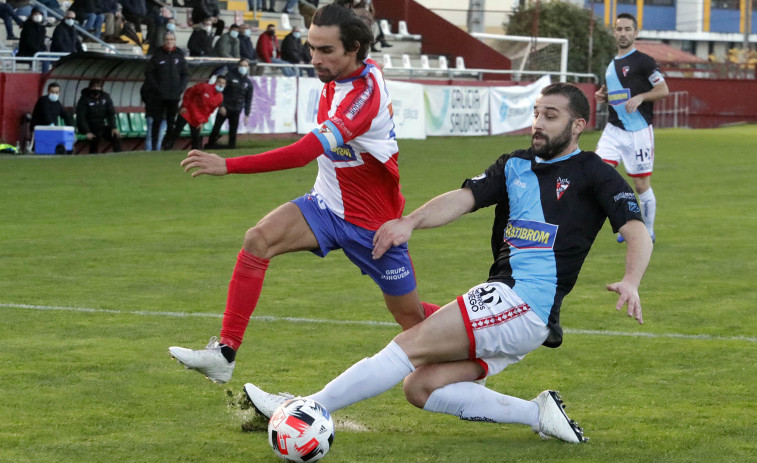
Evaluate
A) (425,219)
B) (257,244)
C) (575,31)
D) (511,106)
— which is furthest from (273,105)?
(575,31)

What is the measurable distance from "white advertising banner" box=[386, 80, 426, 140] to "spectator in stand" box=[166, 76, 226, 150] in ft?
19.2

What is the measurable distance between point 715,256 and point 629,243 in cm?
647

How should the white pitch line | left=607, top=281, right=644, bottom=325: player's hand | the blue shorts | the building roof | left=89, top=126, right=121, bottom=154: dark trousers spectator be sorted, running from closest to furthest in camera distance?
left=607, top=281, right=644, bottom=325: player's hand, the blue shorts, the white pitch line, left=89, top=126, right=121, bottom=154: dark trousers spectator, the building roof

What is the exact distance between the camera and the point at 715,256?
10680 mm

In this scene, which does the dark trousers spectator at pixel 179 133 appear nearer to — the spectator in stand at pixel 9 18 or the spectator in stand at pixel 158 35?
the spectator in stand at pixel 158 35

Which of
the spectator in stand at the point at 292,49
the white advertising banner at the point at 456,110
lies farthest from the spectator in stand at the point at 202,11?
the white advertising banner at the point at 456,110

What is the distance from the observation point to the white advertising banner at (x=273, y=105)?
25.2 metres

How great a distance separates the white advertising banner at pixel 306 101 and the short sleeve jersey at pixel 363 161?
20400 mm

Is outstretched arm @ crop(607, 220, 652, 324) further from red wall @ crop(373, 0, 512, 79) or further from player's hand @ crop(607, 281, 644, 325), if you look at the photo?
red wall @ crop(373, 0, 512, 79)

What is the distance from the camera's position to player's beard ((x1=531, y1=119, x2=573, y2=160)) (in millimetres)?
4684

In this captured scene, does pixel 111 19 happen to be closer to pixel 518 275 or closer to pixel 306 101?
Result: pixel 306 101

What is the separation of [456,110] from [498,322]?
86.3 feet

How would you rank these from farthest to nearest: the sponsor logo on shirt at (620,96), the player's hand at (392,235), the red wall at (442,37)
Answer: the red wall at (442,37) < the sponsor logo on shirt at (620,96) < the player's hand at (392,235)

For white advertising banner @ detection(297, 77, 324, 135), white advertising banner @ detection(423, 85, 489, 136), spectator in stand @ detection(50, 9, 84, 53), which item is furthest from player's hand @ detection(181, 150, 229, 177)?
white advertising banner @ detection(423, 85, 489, 136)
